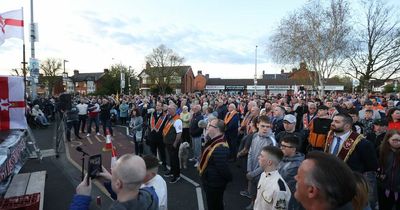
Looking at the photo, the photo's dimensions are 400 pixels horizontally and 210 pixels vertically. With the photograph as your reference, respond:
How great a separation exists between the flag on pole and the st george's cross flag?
10.3 feet

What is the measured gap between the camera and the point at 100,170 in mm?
2812

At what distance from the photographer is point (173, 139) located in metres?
7.81

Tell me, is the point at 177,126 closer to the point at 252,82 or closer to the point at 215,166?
the point at 215,166

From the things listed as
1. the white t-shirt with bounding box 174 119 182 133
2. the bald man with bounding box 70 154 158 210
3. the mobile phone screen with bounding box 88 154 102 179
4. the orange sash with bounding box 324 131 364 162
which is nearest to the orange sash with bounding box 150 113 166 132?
the white t-shirt with bounding box 174 119 182 133

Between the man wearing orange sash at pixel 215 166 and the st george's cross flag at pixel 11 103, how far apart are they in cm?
359

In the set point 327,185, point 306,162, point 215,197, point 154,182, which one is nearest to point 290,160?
point 215,197

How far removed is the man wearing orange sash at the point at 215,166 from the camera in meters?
4.49

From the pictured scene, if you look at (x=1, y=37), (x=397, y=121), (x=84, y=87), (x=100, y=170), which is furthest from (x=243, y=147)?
(x=84, y=87)

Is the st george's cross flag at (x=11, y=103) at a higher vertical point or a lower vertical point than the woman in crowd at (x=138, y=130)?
higher

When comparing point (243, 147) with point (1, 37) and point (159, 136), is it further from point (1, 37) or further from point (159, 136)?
point (1, 37)

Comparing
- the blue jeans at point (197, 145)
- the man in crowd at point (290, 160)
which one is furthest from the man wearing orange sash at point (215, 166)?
the blue jeans at point (197, 145)

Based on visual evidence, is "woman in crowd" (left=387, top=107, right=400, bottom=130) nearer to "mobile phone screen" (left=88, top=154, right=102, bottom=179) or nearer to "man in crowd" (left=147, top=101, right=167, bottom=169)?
"man in crowd" (left=147, top=101, right=167, bottom=169)

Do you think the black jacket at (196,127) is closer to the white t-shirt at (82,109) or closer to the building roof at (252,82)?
A: the white t-shirt at (82,109)

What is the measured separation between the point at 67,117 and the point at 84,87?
75.6 metres
